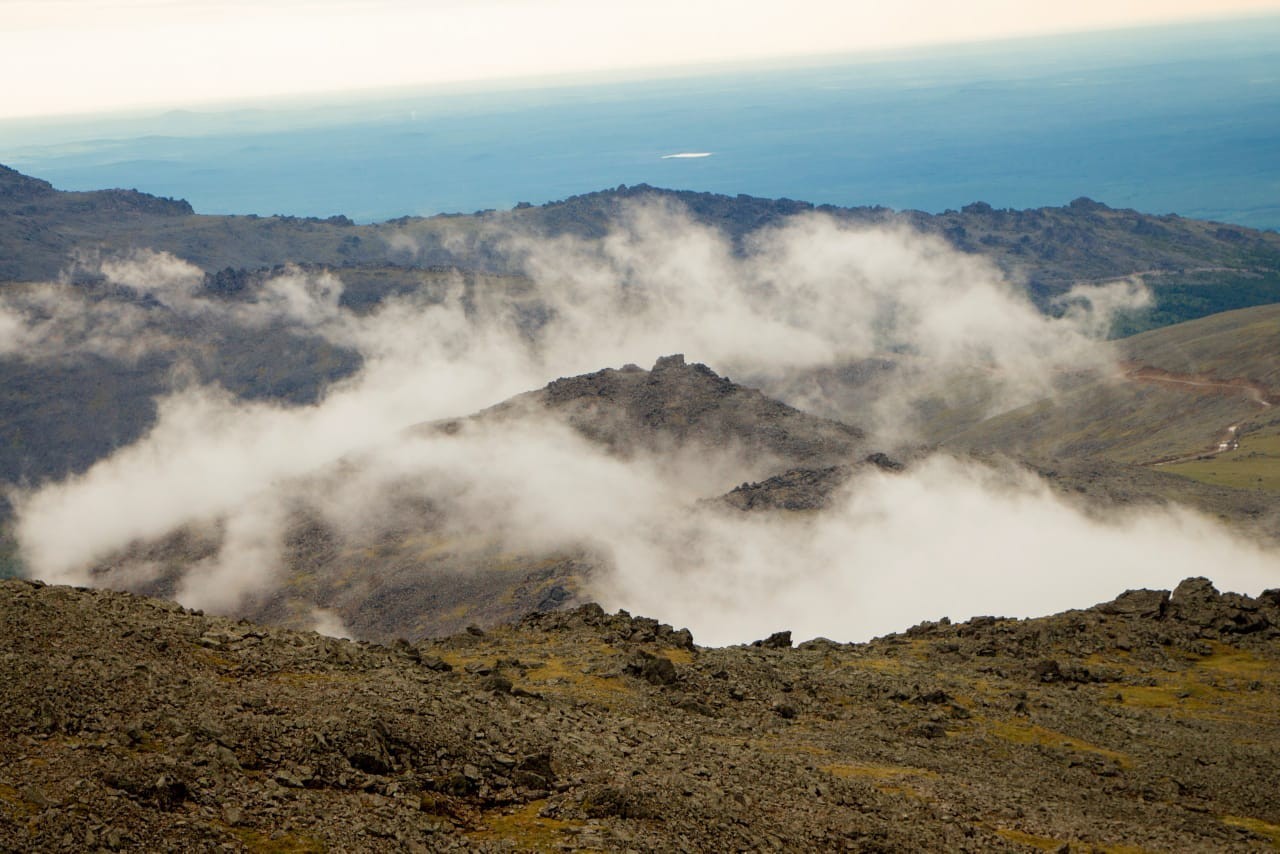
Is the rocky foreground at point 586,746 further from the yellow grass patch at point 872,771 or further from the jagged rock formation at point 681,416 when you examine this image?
the jagged rock formation at point 681,416

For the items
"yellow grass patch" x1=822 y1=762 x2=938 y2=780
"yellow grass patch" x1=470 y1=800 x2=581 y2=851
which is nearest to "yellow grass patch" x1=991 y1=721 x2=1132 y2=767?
"yellow grass patch" x1=822 y1=762 x2=938 y2=780

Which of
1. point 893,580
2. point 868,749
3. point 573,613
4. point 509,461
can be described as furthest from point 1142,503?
point 868,749

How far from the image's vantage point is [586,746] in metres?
40.6

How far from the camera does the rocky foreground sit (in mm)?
30781

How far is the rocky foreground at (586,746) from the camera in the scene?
30.8 metres

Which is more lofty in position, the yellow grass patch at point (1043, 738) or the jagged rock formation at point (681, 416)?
the yellow grass patch at point (1043, 738)

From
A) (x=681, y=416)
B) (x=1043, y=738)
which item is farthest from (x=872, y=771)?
(x=681, y=416)

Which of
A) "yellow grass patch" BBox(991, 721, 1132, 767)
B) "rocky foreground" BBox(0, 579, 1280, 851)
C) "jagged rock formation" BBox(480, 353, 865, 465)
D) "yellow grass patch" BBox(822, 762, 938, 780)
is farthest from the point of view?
"jagged rock formation" BBox(480, 353, 865, 465)

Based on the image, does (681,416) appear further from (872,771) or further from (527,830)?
(527,830)

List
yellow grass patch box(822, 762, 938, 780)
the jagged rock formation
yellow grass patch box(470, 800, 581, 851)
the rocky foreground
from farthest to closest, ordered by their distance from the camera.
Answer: the jagged rock formation → yellow grass patch box(822, 762, 938, 780) → yellow grass patch box(470, 800, 581, 851) → the rocky foreground

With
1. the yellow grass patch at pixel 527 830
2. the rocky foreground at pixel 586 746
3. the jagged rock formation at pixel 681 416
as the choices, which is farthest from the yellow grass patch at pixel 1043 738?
the jagged rock formation at pixel 681 416

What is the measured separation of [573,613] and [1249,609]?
45.0m

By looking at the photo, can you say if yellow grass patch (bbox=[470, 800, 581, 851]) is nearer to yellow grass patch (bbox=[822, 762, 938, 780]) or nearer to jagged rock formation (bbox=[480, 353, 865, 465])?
yellow grass patch (bbox=[822, 762, 938, 780])

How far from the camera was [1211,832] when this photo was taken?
1700 inches
